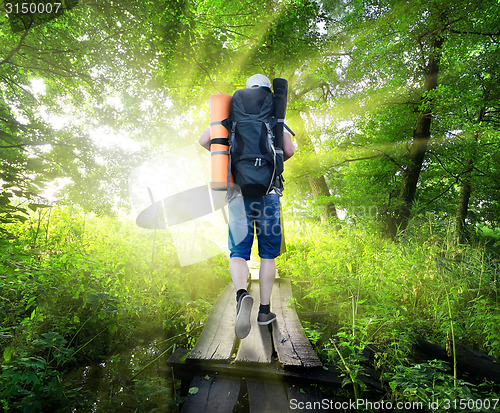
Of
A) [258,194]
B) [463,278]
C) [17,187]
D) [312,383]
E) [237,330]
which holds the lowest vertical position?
[312,383]

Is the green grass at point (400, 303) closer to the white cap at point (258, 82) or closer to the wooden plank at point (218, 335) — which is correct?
the wooden plank at point (218, 335)

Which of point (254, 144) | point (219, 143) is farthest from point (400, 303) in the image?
point (219, 143)

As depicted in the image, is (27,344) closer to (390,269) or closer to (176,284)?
(176,284)

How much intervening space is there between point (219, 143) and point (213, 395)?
2259 mm

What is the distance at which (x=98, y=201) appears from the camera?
5.01 meters

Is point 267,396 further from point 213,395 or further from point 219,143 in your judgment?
point 219,143

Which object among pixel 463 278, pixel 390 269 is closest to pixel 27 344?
pixel 390 269

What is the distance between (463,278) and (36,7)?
659 cm

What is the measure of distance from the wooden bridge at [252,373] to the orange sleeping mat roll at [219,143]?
1615mm

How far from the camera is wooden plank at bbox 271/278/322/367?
2.04 meters

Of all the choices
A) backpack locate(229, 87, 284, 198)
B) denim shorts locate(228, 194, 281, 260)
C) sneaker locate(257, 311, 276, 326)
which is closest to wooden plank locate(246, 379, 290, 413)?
sneaker locate(257, 311, 276, 326)

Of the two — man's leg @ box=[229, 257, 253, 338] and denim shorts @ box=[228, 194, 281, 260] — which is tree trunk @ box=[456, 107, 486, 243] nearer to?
denim shorts @ box=[228, 194, 281, 260]

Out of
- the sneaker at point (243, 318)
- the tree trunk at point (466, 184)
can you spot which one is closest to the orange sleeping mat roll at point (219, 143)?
the sneaker at point (243, 318)

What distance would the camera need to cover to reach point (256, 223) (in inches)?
108
